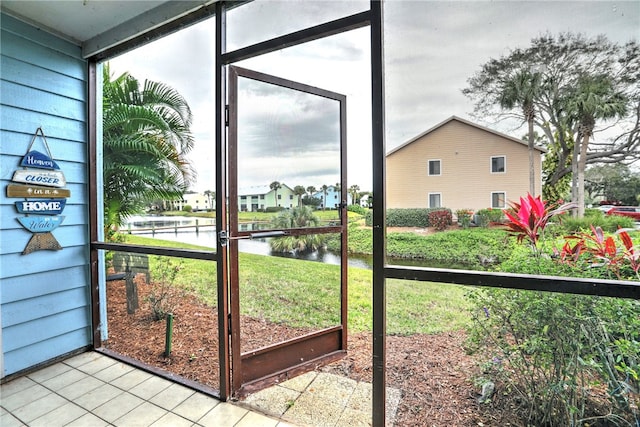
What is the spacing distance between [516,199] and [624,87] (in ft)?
1.65

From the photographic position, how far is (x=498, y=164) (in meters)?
1.32

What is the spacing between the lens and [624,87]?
1.10m

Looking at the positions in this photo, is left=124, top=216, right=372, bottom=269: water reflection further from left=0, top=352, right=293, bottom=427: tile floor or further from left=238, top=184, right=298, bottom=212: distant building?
left=0, top=352, right=293, bottom=427: tile floor

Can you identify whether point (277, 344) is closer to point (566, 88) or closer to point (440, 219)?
point (440, 219)

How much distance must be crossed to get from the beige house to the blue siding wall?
2556 millimetres

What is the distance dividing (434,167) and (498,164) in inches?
10.2

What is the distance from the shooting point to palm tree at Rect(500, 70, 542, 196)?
1230mm

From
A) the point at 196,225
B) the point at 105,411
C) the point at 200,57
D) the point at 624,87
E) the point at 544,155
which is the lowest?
the point at 105,411

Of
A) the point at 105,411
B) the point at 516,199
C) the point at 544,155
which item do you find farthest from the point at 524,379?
the point at 105,411

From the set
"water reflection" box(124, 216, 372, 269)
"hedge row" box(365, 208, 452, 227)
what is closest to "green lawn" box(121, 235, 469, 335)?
"water reflection" box(124, 216, 372, 269)

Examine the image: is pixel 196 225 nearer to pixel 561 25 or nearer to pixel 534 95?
pixel 534 95

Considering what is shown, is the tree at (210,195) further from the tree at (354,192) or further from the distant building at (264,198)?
the tree at (354,192)

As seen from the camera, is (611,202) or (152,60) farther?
(152,60)

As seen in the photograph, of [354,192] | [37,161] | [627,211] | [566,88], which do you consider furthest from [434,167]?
[37,161]
